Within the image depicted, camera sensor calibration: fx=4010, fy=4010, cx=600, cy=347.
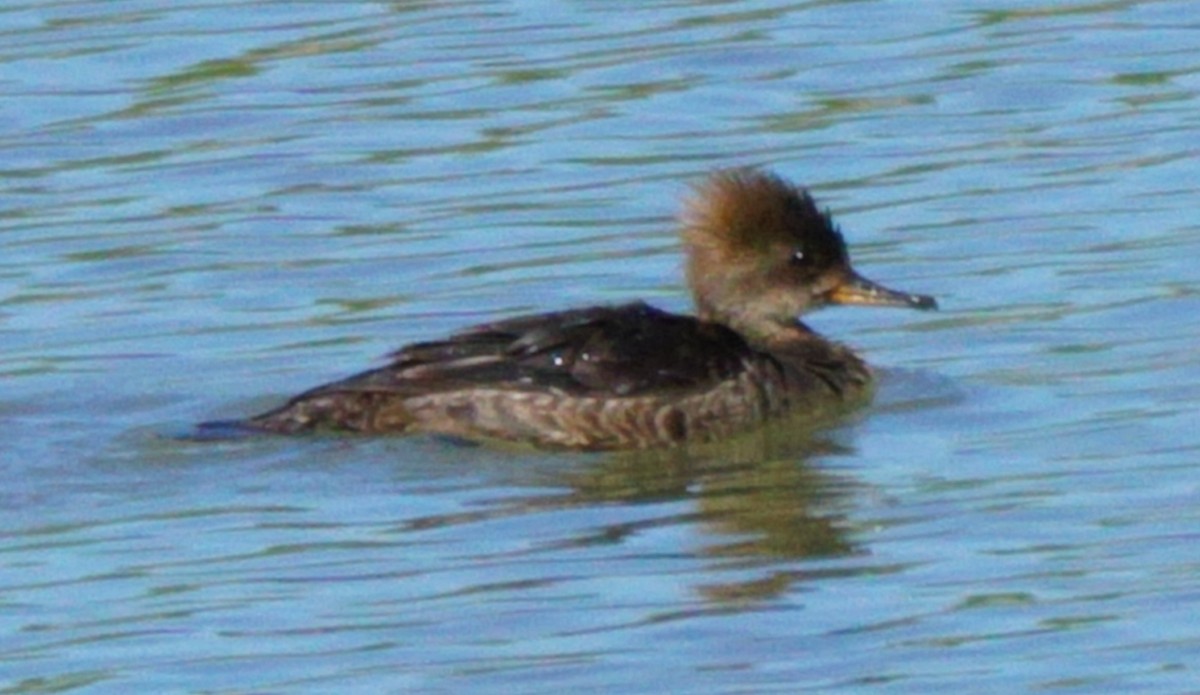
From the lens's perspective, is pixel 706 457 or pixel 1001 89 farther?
pixel 1001 89

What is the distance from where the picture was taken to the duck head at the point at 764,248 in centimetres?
1468

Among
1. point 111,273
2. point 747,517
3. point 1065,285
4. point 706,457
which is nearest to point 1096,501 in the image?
point 747,517

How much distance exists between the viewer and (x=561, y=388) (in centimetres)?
1373

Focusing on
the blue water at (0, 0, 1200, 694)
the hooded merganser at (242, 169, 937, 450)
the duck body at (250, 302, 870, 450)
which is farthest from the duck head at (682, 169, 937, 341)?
the duck body at (250, 302, 870, 450)

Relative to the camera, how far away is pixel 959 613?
423 inches

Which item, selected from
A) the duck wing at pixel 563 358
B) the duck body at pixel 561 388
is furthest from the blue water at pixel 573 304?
the duck wing at pixel 563 358

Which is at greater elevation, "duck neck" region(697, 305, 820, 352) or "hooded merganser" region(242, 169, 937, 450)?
"hooded merganser" region(242, 169, 937, 450)

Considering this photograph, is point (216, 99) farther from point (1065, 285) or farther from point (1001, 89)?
point (1065, 285)

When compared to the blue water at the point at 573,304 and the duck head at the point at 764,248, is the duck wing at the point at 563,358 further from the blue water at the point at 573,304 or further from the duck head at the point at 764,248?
the duck head at the point at 764,248

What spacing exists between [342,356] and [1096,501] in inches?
143

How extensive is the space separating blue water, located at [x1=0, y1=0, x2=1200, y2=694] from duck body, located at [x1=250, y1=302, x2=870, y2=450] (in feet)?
0.45

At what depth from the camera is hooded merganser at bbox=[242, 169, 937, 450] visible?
13.6m

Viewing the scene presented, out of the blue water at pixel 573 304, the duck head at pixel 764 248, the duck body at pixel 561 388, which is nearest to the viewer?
the blue water at pixel 573 304

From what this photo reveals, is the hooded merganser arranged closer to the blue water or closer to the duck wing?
the duck wing
